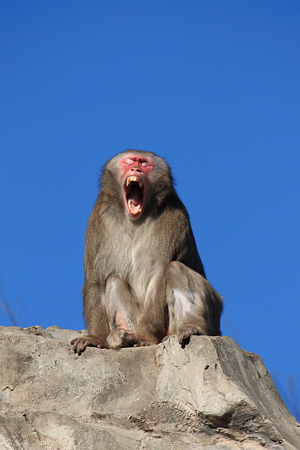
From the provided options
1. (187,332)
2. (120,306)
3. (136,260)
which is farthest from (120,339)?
(136,260)

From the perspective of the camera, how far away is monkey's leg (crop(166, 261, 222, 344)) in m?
7.26

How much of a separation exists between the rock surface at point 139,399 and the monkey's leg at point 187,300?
1.88 ft

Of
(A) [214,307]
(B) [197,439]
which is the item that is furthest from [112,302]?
(B) [197,439]

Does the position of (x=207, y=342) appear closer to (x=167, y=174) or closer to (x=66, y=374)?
(x=66, y=374)

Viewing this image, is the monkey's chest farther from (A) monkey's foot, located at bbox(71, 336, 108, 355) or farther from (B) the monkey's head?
(A) monkey's foot, located at bbox(71, 336, 108, 355)

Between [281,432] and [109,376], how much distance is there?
1.63m

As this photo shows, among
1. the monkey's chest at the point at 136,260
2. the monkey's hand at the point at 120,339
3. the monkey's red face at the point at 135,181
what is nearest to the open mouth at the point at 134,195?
the monkey's red face at the point at 135,181

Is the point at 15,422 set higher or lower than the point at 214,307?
lower

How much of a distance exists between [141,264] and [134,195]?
895 millimetres

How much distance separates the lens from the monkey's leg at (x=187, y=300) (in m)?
7.26

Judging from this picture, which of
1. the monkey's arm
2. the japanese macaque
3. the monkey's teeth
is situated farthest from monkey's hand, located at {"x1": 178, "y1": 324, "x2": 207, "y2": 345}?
the monkey's teeth

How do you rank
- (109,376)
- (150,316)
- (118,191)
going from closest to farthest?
(109,376) < (150,316) < (118,191)

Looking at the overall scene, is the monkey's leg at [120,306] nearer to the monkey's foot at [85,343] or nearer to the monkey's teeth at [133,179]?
the monkey's foot at [85,343]

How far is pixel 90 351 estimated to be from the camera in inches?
Result: 273
